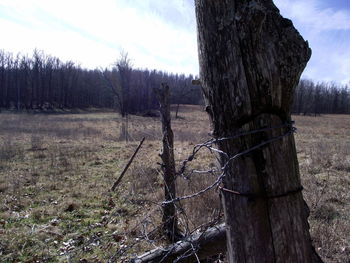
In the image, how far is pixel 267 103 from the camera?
1101 mm

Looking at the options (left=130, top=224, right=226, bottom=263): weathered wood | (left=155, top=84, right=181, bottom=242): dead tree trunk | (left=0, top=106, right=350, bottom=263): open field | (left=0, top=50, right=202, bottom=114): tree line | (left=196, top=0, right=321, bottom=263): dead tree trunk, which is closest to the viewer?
(left=196, top=0, right=321, bottom=263): dead tree trunk

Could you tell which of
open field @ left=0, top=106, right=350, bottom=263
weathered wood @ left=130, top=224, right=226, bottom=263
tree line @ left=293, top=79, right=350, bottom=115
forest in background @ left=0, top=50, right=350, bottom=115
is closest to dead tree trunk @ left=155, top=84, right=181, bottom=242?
open field @ left=0, top=106, right=350, bottom=263

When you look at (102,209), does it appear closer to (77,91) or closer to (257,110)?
(257,110)

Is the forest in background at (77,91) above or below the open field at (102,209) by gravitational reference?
above

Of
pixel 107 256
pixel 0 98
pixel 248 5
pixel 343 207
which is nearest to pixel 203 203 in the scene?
pixel 107 256

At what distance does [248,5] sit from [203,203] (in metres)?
4.40

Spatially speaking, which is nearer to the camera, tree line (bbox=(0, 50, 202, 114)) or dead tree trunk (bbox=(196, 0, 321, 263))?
dead tree trunk (bbox=(196, 0, 321, 263))

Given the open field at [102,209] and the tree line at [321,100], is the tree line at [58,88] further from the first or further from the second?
the open field at [102,209]

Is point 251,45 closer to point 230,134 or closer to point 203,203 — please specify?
point 230,134

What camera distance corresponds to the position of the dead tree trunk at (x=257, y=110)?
1.06m

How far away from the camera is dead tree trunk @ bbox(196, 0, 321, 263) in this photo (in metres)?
1.06

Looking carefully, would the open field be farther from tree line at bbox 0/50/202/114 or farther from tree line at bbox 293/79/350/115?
tree line at bbox 293/79/350/115

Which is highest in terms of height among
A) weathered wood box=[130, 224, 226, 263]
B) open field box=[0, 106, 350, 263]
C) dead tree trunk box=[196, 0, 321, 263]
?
dead tree trunk box=[196, 0, 321, 263]

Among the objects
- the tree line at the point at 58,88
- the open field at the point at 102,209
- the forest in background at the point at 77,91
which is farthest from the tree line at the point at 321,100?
the open field at the point at 102,209
